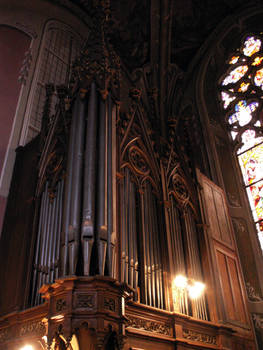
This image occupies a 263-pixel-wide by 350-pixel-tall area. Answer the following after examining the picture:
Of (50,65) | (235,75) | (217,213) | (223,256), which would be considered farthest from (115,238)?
(235,75)

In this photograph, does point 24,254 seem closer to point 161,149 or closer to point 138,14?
point 161,149

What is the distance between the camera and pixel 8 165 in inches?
311

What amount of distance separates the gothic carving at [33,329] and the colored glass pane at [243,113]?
8.21m

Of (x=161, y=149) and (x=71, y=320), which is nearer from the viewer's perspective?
(x=71, y=320)

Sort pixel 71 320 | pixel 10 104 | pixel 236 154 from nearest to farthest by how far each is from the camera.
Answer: pixel 71 320, pixel 10 104, pixel 236 154

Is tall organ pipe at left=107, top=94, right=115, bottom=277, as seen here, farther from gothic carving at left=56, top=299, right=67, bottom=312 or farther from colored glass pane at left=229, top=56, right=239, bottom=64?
colored glass pane at left=229, top=56, right=239, bottom=64

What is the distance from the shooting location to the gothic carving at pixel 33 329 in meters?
5.08

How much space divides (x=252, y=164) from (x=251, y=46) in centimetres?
415

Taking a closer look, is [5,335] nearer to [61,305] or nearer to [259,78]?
[61,305]

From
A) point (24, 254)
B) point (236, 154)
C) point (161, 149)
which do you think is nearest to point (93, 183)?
point (24, 254)

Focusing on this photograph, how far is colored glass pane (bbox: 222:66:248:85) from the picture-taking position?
12.1 m

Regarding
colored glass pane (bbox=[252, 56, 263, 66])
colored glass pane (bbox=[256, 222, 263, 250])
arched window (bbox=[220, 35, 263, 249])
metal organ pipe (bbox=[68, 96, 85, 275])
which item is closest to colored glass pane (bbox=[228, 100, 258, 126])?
arched window (bbox=[220, 35, 263, 249])

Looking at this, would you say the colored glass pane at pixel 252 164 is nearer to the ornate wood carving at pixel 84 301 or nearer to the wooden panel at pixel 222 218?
the wooden panel at pixel 222 218

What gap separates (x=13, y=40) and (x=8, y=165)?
3542 mm
